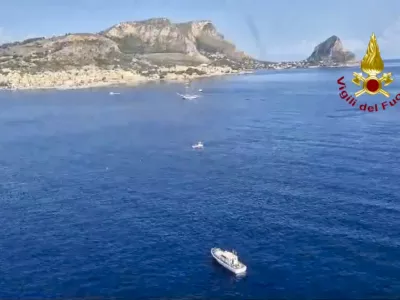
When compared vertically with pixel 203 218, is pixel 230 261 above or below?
below

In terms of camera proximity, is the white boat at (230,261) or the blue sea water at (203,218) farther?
the white boat at (230,261)

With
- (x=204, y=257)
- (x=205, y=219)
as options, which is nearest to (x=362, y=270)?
(x=204, y=257)

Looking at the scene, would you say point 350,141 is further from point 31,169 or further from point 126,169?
point 31,169

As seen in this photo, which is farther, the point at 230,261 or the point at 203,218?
the point at 203,218

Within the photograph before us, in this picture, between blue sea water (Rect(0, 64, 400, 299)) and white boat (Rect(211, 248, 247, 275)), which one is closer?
blue sea water (Rect(0, 64, 400, 299))
